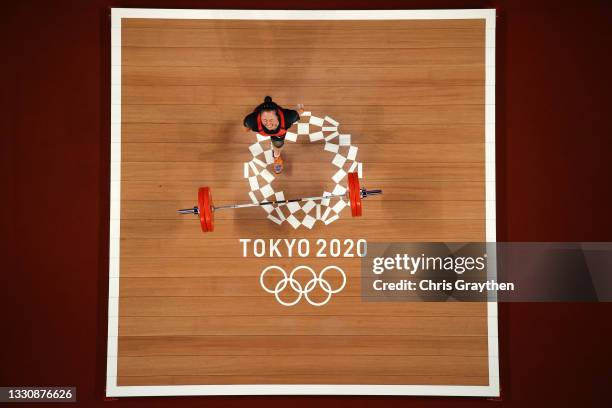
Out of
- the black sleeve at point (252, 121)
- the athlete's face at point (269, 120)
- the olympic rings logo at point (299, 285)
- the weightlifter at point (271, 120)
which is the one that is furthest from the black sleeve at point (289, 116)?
the olympic rings logo at point (299, 285)

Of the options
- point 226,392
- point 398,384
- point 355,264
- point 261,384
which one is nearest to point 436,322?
point 398,384

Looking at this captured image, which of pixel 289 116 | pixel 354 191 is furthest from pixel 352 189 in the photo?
pixel 289 116

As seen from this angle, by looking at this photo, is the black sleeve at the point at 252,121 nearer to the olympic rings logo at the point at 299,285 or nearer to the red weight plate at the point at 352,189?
the red weight plate at the point at 352,189

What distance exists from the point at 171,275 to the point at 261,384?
116 cm

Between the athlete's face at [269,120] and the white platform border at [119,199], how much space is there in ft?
3.35

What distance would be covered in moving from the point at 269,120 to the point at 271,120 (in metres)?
0.01

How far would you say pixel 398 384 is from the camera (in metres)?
3.20

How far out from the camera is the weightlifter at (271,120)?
9.18 feet

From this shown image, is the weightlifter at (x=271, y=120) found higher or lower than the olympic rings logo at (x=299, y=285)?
higher

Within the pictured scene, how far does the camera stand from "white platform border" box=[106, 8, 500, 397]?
319 centimetres

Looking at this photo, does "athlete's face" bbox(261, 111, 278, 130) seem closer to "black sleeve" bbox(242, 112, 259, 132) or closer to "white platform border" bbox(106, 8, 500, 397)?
"black sleeve" bbox(242, 112, 259, 132)

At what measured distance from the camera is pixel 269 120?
2814 mm

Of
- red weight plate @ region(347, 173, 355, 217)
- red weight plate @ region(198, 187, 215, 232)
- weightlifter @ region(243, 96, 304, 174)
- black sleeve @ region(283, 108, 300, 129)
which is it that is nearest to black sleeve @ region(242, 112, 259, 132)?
weightlifter @ region(243, 96, 304, 174)

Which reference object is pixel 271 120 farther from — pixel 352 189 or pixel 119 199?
pixel 119 199
